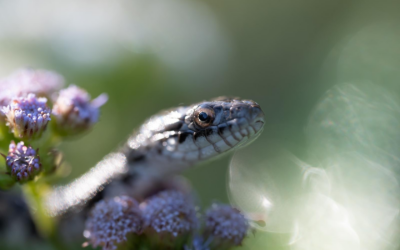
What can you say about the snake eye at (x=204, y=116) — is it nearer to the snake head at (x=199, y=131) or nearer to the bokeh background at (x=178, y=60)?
the snake head at (x=199, y=131)

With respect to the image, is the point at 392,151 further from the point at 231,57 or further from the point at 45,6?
the point at 45,6

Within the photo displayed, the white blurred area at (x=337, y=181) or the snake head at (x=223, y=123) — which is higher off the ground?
the snake head at (x=223, y=123)

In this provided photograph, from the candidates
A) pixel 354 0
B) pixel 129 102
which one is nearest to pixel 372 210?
pixel 129 102

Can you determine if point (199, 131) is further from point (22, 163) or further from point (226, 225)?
point (22, 163)

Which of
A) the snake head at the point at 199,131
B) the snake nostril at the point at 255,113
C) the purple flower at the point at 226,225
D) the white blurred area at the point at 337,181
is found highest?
the snake nostril at the point at 255,113

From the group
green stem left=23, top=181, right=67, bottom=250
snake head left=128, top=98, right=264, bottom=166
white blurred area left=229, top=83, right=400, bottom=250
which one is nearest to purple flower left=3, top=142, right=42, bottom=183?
green stem left=23, top=181, right=67, bottom=250

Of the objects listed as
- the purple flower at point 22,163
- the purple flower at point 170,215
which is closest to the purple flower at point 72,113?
the purple flower at point 22,163
